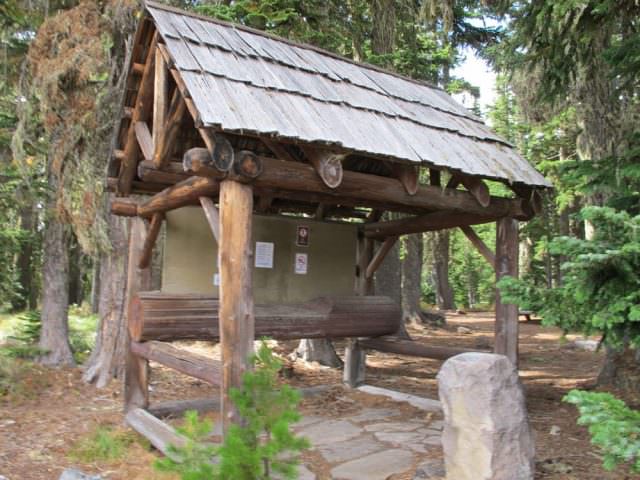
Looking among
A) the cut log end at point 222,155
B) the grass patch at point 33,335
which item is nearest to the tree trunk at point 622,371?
the cut log end at point 222,155

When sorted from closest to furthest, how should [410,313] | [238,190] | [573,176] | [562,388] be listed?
[238,190] < [573,176] < [562,388] < [410,313]

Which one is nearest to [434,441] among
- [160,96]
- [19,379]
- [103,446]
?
[103,446]

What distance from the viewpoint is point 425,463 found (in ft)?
16.2

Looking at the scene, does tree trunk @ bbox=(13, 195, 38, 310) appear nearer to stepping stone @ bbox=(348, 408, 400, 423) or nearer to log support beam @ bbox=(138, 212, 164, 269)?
log support beam @ bbox=(138, 212, 164, 269)

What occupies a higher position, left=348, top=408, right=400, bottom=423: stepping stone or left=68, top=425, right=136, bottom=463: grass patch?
left=348, top=408, right=400, bottom=423: stepping stone

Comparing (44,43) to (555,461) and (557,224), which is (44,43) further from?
(557,224)

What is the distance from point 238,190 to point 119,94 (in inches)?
201

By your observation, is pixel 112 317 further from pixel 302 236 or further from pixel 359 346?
pixel 359 346

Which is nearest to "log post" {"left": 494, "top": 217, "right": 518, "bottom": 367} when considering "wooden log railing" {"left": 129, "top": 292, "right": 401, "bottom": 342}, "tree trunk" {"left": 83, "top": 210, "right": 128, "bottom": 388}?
"wooden log railing" {"left": 129, "top": 292, "right": 401, "bottom": 342}

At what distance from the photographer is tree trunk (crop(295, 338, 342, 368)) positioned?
34.0 ft

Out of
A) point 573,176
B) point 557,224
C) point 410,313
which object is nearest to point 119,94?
point 573,176

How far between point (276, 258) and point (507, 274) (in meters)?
2.89

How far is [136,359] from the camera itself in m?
6.89

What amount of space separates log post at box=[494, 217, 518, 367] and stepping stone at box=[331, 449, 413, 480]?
1995 millimetres
